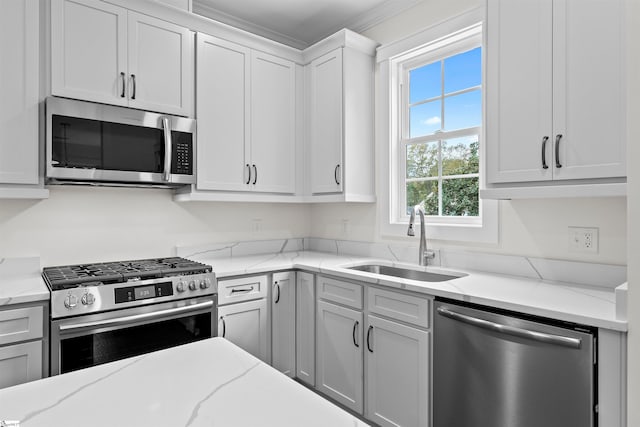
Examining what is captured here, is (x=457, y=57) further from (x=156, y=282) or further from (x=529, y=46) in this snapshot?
(x=156, y=282)

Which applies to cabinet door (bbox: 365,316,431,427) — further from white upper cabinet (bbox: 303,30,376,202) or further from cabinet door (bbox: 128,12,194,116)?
cabinet door (bbox: 128,12,194,116)

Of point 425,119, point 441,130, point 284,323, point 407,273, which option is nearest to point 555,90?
point 441,130

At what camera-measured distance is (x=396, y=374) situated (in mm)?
2031

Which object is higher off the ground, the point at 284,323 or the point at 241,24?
the point at 241,24

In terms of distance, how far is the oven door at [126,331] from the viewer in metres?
1.79

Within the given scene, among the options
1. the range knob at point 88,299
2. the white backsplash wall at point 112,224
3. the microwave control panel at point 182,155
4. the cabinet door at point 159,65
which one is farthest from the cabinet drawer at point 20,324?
the cabinet door at point 159,65

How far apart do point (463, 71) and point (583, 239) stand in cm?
127

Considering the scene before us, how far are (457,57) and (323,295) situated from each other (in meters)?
1.77

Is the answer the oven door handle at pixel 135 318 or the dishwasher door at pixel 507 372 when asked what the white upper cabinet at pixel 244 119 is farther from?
the dishwasher door at pixel 507 372

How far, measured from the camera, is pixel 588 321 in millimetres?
1357

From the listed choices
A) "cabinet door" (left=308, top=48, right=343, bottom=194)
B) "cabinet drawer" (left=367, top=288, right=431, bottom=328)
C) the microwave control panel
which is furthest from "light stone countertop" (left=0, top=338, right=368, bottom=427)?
"cabinet door" (left=308, top=48, right=343, bottom=194)

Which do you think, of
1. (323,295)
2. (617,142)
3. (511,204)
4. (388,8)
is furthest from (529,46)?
(323,295)

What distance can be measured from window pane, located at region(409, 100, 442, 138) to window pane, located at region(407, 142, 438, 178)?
9cm

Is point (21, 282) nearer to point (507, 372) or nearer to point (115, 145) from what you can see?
point (115, 145)
